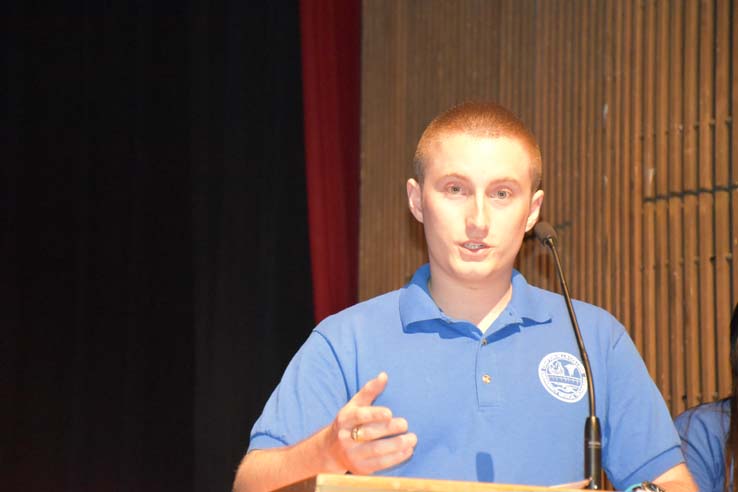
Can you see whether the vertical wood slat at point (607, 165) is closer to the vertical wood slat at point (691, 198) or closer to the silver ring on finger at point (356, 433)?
the vertical wood slat at point (691, 198)

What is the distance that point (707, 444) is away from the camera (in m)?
3.38

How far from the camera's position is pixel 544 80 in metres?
5.12

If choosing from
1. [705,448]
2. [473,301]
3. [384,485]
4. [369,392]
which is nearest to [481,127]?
[473,301]

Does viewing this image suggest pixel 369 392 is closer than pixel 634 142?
Yes

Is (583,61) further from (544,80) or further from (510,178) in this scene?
(510,178)

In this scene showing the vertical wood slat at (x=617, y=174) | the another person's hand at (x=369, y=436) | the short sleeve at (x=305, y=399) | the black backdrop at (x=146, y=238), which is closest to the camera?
the another person's hand at (x=369, y=436)

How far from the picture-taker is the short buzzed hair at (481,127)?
8.30 ft

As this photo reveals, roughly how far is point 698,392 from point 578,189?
1151 millimetres

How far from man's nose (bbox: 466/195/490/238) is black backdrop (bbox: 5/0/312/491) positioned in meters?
3.62

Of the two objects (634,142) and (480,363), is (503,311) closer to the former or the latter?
(480,363)

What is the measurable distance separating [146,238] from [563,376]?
379 centimetres

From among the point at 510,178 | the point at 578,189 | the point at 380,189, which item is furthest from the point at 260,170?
the point at 510,178

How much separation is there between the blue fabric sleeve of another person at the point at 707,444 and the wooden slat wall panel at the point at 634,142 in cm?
70

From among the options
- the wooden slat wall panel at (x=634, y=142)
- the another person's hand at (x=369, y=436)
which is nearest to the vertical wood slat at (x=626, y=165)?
the wooden slat wall panel at (x=634, y=142)
